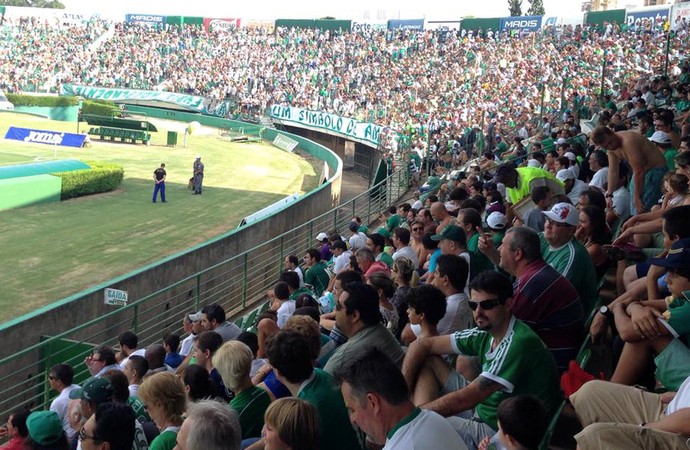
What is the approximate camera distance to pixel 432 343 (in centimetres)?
480

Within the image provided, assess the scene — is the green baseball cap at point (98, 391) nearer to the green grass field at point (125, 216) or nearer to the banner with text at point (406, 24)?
the green grass field at point (125, 216)

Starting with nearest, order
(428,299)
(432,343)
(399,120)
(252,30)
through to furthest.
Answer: (432,343)
(428,299)
(399,120)
(252,30)

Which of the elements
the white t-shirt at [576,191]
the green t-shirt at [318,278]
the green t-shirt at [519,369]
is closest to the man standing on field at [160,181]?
the green t-shirt at [318,278]

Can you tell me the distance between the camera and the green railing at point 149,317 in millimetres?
11711

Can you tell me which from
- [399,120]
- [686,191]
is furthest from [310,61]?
[686,191]

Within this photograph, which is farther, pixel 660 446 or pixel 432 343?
pixel 432 343

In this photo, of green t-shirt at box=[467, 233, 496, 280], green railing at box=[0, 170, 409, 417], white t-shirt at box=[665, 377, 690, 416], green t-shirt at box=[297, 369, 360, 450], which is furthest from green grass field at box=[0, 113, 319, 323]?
white t-shirt at box=[665, 377, 690, 416]

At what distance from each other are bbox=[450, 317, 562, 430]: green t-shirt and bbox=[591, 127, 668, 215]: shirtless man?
492cm

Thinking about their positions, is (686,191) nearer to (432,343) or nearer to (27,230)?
(432,343)

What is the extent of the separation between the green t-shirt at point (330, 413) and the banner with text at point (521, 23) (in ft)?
153

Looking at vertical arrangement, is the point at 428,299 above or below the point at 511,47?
below

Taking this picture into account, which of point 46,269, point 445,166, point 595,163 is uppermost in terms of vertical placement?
point 595,163

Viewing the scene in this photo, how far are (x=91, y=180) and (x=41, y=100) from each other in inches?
1139

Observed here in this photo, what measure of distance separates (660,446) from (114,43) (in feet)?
238
